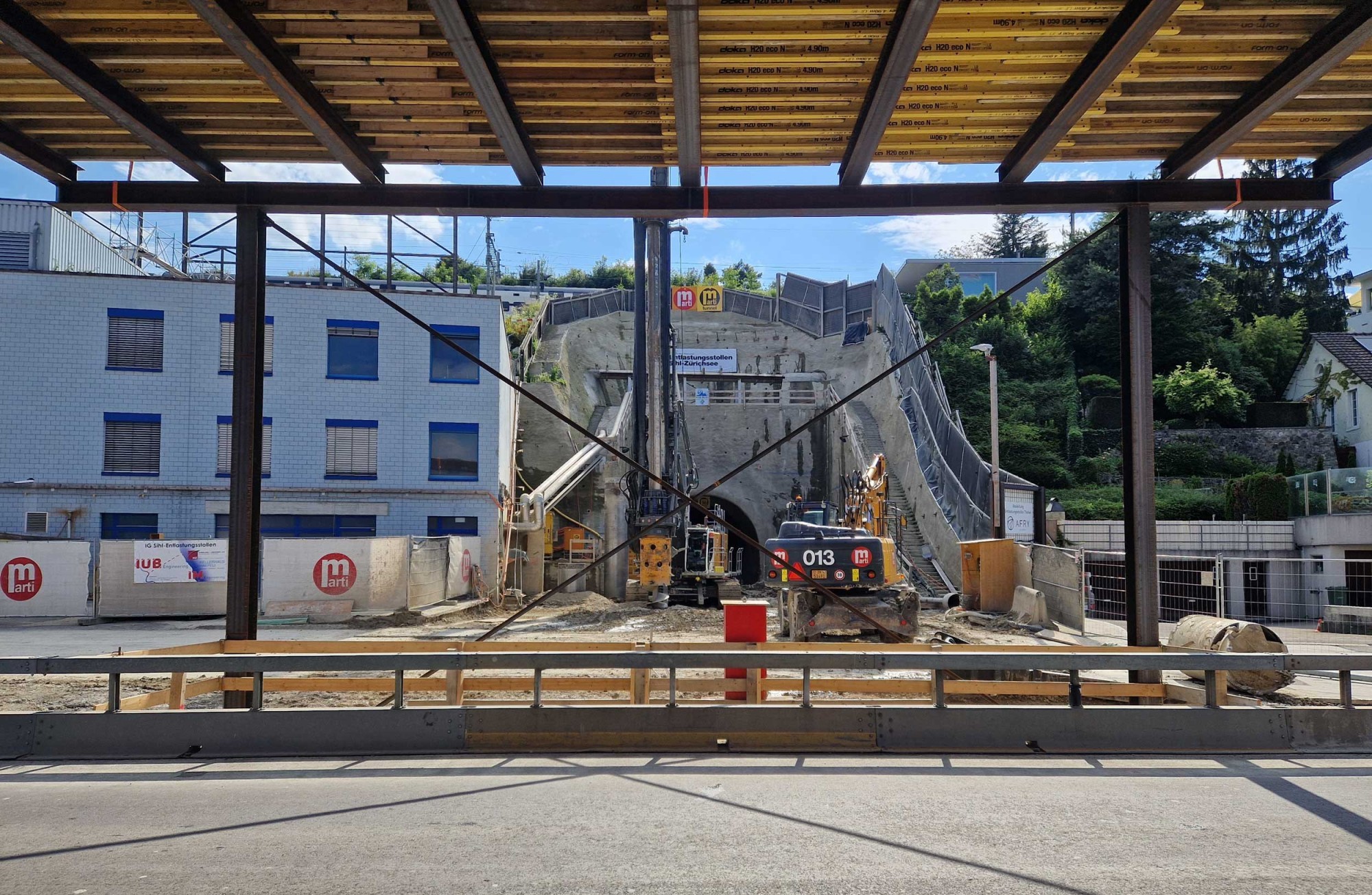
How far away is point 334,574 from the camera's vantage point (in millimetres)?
25922

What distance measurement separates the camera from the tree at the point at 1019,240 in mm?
Answer: 81250

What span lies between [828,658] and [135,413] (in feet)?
101

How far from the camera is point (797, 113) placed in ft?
27.4

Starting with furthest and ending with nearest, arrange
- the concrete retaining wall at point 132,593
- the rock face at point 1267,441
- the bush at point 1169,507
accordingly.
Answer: the rock face at point 1267,441
the bush at point 1169,507
the concrete retaining wall at point 132,593

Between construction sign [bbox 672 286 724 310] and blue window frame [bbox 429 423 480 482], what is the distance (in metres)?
30.5

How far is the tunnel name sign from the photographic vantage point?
1035 inches

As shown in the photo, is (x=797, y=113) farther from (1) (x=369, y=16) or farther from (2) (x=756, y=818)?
(2) (x=756, y=818)

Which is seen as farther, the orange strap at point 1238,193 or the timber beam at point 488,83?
the orange strap at point 1238,193

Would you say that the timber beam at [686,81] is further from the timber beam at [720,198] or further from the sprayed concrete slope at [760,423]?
the sprayed concrete slope at [760,423]

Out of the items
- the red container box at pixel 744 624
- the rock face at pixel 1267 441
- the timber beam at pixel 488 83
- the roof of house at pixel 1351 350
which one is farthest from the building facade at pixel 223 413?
the roof of house at pixel 1351 350

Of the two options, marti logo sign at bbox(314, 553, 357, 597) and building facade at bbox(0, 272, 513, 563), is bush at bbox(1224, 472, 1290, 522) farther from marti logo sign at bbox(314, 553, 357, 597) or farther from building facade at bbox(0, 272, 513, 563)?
marti logo sign at bbox(314, 553, 357, 597)

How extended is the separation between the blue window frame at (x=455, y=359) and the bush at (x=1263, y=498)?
26.5 m

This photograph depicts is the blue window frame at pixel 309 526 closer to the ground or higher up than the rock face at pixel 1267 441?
closer to the ground

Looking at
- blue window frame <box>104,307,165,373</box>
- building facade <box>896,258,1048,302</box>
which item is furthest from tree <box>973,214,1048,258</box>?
blue window frame <box>104,307,165,373</box>
